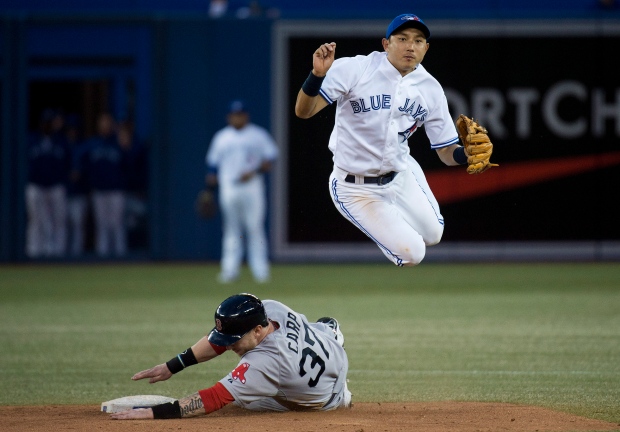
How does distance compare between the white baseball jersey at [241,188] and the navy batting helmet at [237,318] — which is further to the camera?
the white baseball jersey at [241,188]

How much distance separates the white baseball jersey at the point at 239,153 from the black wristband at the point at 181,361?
8.81 m

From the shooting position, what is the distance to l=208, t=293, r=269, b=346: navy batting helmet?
243 inches

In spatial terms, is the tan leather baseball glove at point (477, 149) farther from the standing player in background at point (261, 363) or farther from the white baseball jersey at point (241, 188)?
the white baseball jersey at point (241, 188)

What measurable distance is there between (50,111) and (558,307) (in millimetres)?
9885

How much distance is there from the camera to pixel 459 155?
749 centimetres

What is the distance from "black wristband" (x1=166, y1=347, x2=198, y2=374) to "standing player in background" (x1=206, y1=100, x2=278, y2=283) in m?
8.67

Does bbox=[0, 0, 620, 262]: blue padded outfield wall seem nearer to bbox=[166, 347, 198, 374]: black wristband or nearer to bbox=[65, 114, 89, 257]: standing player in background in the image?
bbox=[65, 114, 89, 257]: standing player in background

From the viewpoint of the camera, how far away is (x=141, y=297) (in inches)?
537

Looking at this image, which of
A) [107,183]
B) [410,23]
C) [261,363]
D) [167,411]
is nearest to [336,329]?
[261,363]

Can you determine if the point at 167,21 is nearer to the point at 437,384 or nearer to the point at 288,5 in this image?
the point at 288,5

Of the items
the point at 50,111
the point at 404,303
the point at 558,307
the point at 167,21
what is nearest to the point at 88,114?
the point at 50,111

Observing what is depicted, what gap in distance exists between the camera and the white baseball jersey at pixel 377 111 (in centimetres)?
721

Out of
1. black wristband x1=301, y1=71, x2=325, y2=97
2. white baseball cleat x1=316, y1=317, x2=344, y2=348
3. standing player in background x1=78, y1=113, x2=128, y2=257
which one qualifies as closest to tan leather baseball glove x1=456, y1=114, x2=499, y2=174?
black wristband x1=301, y1=71, x2=325, y2=97

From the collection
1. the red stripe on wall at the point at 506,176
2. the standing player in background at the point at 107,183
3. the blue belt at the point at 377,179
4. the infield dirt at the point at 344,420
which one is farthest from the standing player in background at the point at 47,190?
the infield dirt at the point at 344,420
